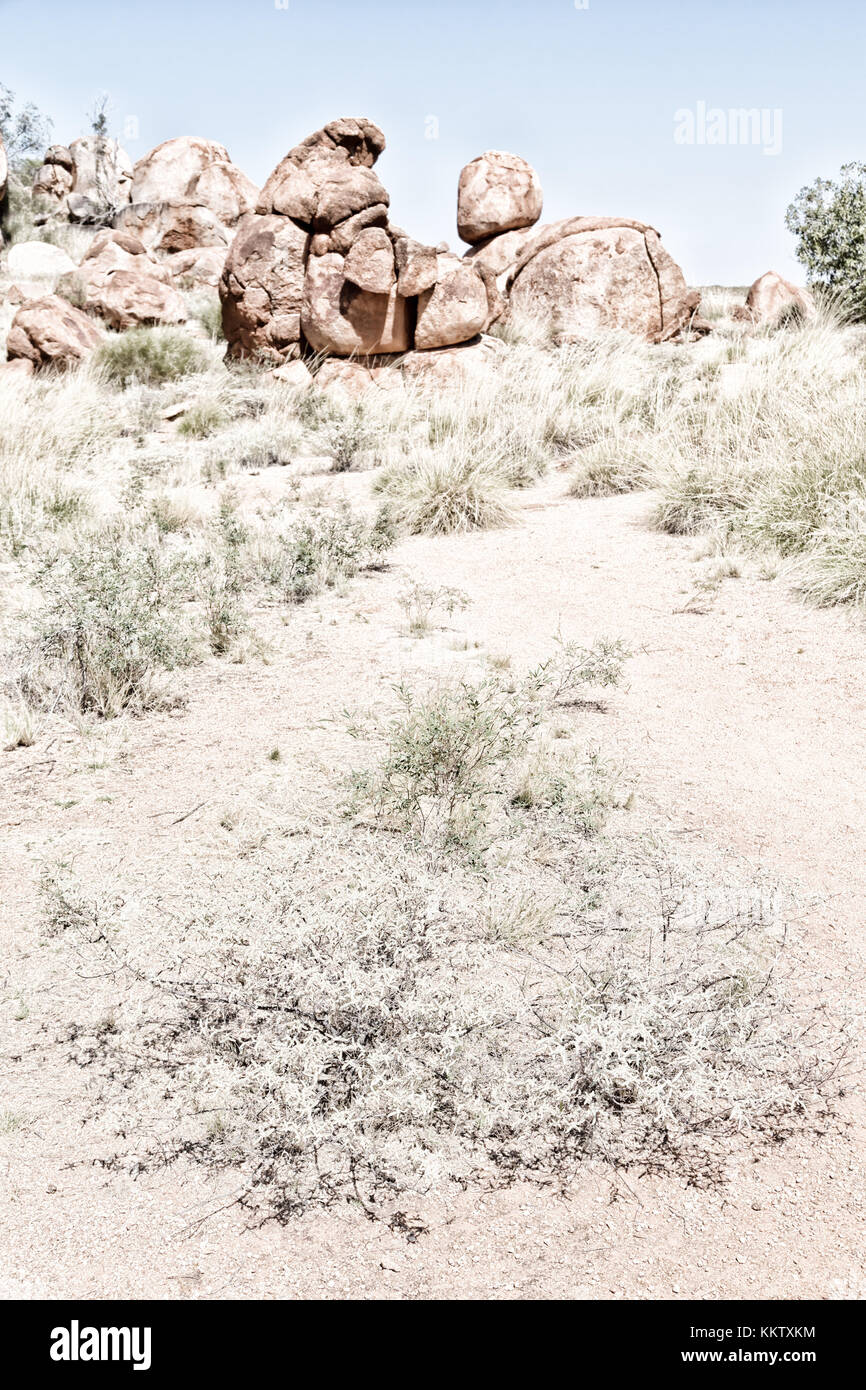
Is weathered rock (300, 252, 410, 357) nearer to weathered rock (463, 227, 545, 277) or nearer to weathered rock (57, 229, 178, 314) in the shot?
weathered rock (57, 229, 178, 314)

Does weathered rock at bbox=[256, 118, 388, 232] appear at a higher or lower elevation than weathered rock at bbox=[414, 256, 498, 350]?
higher

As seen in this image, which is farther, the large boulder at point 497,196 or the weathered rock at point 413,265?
the large boulder at point 497,196

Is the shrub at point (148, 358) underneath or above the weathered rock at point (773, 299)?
underneath

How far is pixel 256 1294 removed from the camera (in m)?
1.88

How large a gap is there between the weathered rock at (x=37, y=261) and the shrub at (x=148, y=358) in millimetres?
9956

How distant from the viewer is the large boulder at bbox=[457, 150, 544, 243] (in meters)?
16.3

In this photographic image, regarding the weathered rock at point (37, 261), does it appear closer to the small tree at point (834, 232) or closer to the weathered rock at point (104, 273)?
the weathered rock at point (104, 273)

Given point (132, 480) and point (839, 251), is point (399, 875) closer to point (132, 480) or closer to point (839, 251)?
point (132, 480)

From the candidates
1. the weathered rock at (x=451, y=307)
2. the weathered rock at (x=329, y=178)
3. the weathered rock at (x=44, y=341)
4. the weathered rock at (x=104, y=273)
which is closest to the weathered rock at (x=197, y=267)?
the weathered rock at (x=104, y=273)

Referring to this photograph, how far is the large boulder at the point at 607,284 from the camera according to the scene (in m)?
13.7

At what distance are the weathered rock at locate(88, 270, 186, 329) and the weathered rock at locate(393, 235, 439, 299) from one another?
15.0ft

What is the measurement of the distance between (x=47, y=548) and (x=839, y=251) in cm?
1480

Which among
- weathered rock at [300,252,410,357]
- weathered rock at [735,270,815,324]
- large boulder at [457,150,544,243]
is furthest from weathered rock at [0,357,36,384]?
weathered rock at [735,270,815,324]
